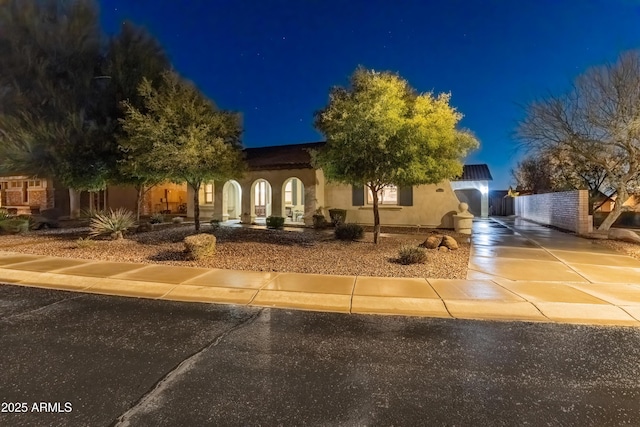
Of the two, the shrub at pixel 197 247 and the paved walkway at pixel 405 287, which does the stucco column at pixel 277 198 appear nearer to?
the shrub at pixel 197 247

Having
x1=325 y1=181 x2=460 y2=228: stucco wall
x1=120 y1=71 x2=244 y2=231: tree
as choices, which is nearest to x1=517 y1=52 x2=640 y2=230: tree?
x1=325 y1=181 x2=460 y2=228: stucco wall

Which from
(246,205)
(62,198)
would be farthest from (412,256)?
(62,198)

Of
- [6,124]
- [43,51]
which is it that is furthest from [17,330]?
[43,51]

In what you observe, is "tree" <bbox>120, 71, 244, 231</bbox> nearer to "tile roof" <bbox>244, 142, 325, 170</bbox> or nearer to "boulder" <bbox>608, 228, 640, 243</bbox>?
"tile roof" <bbox>244, 142, 325, 170</bbox>

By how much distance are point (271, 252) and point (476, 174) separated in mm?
21402

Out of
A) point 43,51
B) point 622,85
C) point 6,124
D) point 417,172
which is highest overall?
point 43,51

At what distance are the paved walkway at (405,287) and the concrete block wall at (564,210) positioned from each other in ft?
22.4

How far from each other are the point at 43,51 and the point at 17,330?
1425cm

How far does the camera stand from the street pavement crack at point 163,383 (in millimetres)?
2869

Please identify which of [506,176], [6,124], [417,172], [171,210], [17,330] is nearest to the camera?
[17,330]

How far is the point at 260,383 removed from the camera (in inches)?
136

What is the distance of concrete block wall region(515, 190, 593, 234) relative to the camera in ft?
50.8

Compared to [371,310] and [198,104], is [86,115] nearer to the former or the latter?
[198,104]

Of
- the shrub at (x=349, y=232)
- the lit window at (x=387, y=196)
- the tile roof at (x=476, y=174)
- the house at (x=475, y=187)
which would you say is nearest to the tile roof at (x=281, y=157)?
the lit window at (x=387, y=196)
